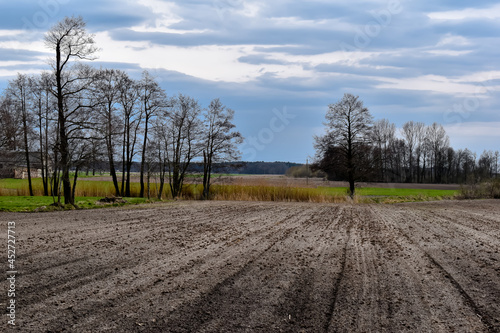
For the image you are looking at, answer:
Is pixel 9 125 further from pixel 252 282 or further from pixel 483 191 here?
pixel 483 191

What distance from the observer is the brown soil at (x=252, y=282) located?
Result: 615cm

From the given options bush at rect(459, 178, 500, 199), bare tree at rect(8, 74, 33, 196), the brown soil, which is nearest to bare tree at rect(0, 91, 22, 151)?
bare tree at rect(8, 74, 33, 196)

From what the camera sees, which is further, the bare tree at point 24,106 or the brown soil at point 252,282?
the bare tree at point 24,106

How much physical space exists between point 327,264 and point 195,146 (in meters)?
38.8

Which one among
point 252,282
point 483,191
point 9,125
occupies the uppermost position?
point 9,125

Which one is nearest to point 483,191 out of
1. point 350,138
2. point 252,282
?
point 350,138

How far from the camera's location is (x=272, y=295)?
7445 mm

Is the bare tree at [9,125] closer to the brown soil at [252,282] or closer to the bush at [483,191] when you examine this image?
the brown soil at [252,282]

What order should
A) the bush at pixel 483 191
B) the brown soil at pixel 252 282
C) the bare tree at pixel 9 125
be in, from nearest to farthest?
1. the brown soil at pixel 252 282
2. the bare tree at pixel 9 125
3. the bush at pixel 483 191

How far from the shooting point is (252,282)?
8.28 meters

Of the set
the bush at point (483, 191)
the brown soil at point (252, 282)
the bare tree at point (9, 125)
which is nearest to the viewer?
the brown soil at point (252, 282)

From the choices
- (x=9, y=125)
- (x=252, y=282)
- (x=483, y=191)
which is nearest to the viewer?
(x=252, y=282)

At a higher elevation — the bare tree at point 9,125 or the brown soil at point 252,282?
the bare tree at point 9,125

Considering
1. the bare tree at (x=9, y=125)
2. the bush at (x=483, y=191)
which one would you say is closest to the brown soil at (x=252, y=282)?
the bare tree at (x=9, y=125)
